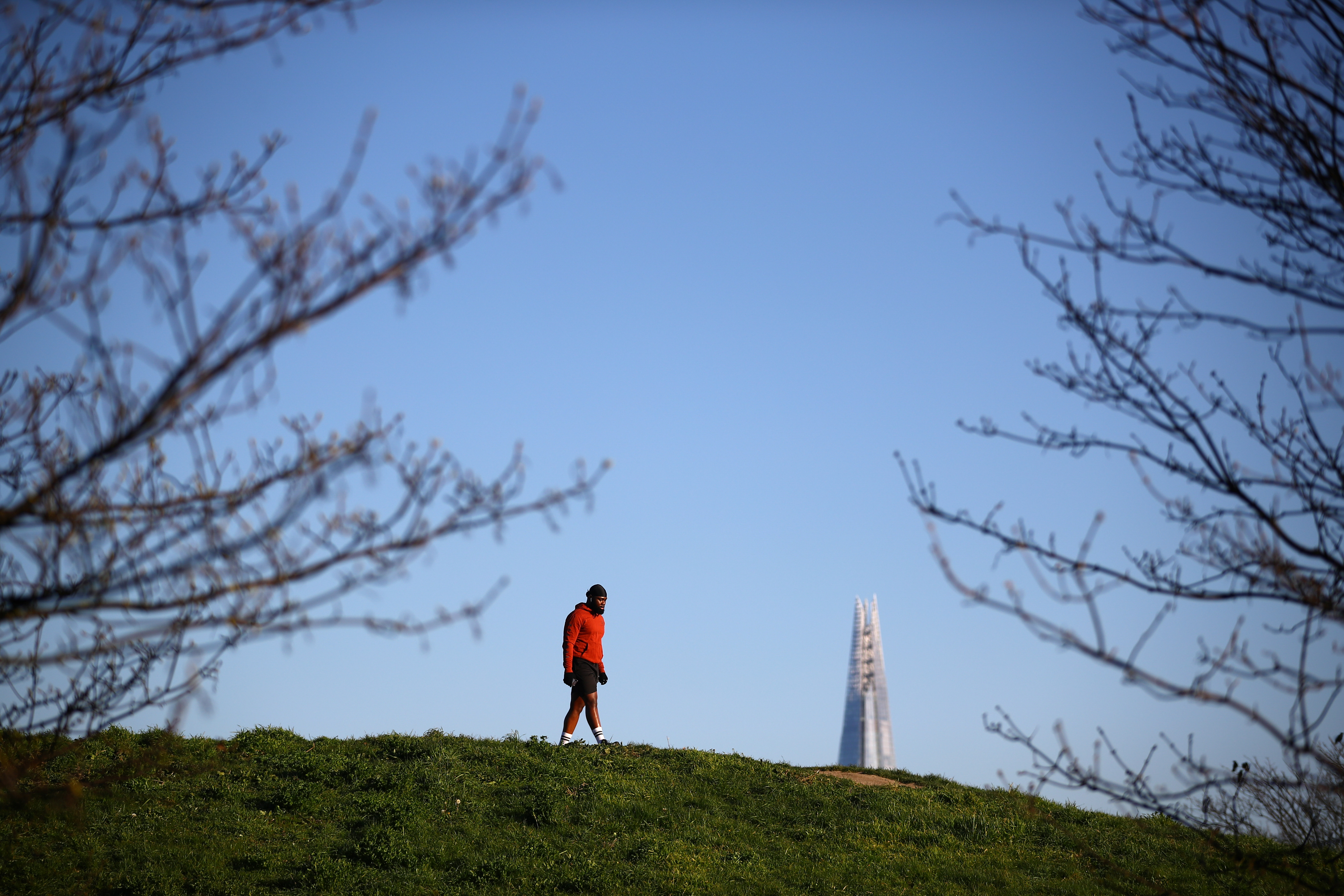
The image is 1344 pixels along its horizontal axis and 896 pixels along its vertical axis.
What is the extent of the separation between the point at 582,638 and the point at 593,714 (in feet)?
3.48

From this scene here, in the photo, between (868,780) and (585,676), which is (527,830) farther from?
(868,780)

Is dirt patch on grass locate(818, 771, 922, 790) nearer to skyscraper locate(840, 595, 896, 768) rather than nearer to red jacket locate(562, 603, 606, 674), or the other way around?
red jacket locate(562, 603, 606, 674)

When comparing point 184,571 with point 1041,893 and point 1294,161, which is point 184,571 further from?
point 1041,893

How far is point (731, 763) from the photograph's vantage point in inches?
534

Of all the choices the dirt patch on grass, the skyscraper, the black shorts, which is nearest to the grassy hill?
the dirt patch on grass

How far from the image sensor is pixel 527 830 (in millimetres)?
10703

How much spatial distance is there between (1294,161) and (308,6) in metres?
4.08

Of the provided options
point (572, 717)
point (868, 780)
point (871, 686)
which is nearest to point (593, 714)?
point (572, 717)

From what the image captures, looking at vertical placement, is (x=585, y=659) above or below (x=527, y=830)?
above

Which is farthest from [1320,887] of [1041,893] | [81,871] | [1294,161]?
[81,871]

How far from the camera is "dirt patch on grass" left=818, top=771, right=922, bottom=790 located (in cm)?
1345

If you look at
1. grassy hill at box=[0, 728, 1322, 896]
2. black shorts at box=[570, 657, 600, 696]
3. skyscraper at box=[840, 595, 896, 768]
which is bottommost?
grassy hill at box=[0, 728, 1322, 896]

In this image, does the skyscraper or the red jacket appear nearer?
the red jacket

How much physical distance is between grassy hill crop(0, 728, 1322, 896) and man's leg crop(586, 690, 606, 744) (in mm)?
326
